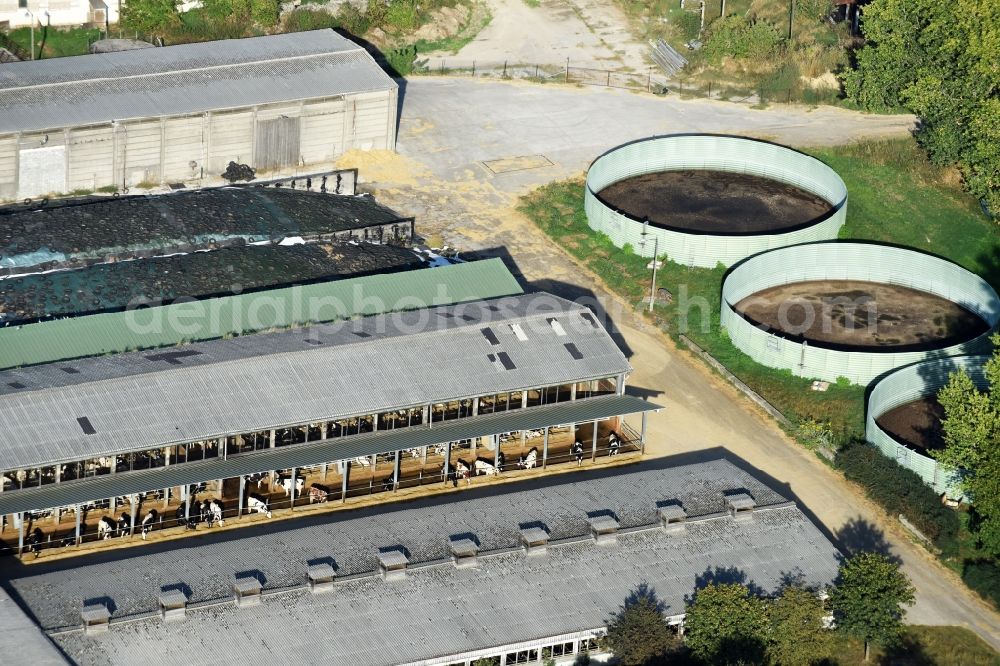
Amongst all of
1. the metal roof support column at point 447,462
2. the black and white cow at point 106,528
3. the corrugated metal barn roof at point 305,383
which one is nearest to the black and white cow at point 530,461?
the corrugated metal barn roof at point 305,383

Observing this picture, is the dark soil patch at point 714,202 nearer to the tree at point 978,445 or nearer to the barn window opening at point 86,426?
the tree at point 978,445

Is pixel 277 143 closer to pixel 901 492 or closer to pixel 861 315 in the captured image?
pixel 861 315

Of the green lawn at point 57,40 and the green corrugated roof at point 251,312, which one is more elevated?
the green lawn at point 57,40

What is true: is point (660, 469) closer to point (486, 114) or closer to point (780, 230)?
point (780, 230)

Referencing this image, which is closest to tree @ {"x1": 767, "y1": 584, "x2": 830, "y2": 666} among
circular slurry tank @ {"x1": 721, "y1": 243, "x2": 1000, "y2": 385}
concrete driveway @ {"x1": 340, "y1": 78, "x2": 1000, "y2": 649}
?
concrete driveway @ {"x1": 340, "y1": 78, "x2": 1000, "y2": 649}

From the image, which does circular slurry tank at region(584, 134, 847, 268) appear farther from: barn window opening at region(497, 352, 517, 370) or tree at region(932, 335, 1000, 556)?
tree at region(932, 335, 1000, 556)

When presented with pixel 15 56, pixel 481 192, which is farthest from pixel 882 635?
pixel 15 56

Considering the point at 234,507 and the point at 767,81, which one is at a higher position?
the point at 767,81
